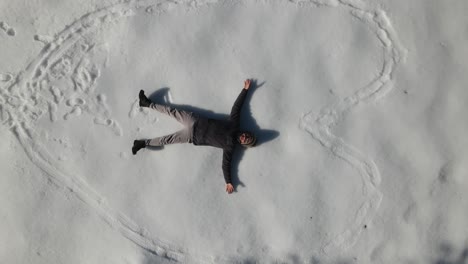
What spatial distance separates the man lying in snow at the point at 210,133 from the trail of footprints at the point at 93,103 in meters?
0.50

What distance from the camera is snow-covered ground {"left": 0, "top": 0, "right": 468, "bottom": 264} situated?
4.59m

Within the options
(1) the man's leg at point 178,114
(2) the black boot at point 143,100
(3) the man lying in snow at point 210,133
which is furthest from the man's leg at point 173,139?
(2) the black boot at point 143,100

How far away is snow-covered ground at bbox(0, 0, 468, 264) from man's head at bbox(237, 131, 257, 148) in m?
0.34

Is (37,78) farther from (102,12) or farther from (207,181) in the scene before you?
(207,181)

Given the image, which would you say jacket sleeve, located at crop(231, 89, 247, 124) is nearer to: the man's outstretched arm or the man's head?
the man's outstretched arm

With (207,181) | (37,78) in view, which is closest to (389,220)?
(207,181)

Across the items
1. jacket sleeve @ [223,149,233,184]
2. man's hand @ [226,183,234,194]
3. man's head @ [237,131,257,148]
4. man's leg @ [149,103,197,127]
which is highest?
man's leg @ [149,103,197,127]

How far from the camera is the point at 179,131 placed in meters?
4.53

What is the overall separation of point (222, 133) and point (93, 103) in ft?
6.45

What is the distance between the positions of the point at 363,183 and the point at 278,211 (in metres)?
1.27

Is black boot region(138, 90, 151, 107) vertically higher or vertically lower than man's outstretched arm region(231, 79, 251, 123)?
higher

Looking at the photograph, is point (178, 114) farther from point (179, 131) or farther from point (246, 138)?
point (246, 138)

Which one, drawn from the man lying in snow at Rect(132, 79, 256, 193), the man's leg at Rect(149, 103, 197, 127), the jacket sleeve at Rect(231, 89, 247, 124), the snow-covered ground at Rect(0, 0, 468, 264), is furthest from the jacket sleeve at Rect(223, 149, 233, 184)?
the man's leg at Rect(149, 103, 197, 127)

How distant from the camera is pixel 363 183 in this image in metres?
4.62
